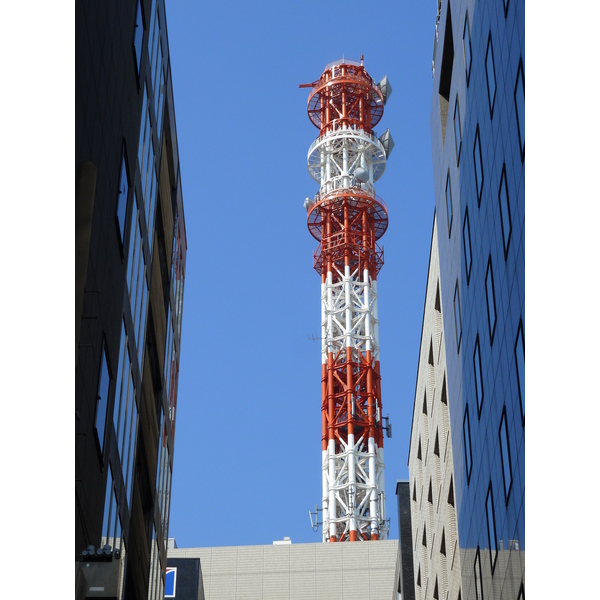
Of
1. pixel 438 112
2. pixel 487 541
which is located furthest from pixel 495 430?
pixel 438 112

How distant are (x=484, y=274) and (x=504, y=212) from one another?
4.05 meters

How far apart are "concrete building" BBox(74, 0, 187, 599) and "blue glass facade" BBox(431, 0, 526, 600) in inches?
371

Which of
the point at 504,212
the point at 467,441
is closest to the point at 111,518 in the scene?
the point at 504,212

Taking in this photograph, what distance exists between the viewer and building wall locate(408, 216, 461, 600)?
1820 inches

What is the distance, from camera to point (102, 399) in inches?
1171

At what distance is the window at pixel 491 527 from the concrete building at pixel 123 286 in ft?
32.3

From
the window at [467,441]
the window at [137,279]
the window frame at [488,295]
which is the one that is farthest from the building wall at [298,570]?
the window frame at [488,295]

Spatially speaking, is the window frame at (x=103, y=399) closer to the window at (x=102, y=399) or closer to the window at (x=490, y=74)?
the window at (x=102, y=399)

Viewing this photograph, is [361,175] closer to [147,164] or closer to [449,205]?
[449,205]

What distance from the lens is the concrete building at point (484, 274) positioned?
29.9 metres

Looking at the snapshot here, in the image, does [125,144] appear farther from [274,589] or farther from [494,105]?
[274,589]

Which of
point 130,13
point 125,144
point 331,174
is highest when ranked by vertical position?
point 331,174
